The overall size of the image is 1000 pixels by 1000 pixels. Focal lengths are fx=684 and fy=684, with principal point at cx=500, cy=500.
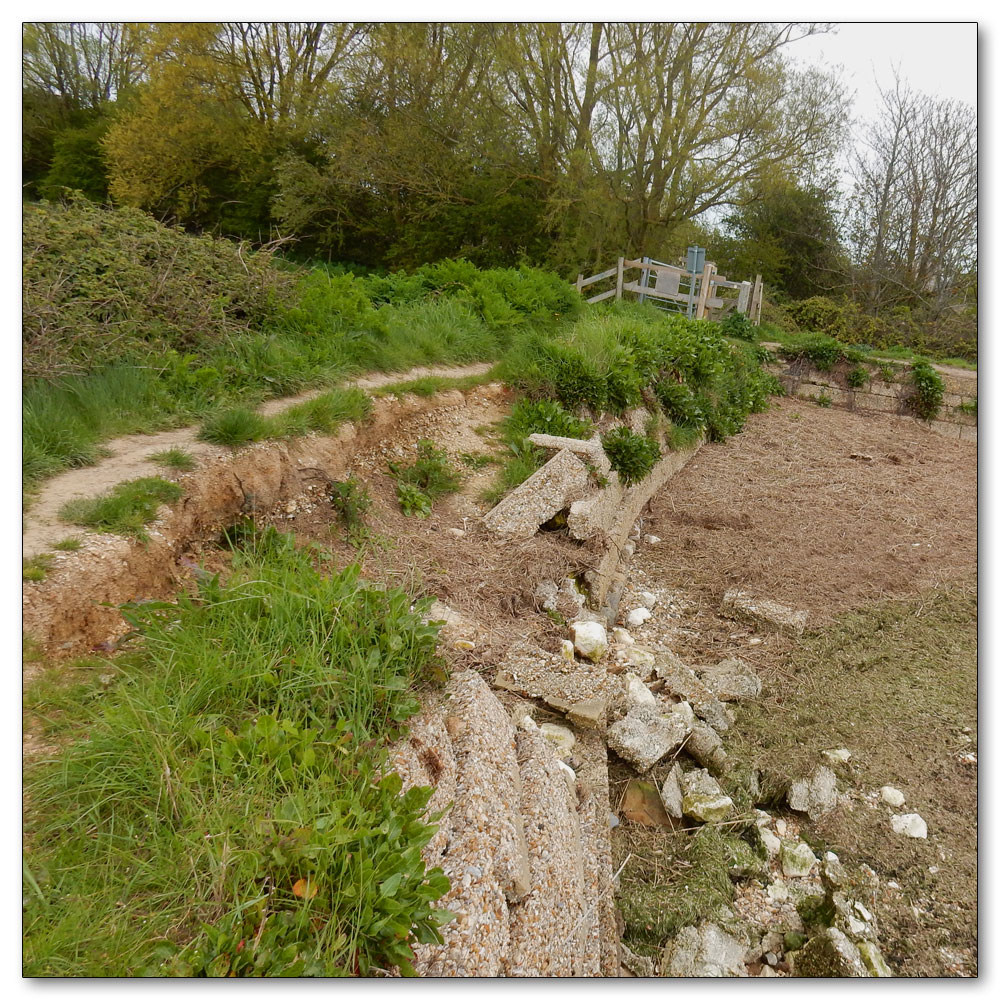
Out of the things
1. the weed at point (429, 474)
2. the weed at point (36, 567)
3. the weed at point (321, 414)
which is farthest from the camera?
the weed at point (429, 474)

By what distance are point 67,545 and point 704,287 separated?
11892mm

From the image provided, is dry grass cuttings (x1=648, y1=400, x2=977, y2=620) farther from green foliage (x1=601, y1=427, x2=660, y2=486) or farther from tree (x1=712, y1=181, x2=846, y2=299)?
tree (x1=712, y1=181, x2=846, y2=299)

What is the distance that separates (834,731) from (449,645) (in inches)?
89.2

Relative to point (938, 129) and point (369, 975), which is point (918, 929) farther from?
point (938, 129)

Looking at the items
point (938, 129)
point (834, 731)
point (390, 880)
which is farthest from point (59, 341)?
point (938, 129)

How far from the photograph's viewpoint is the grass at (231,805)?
5.44 ft

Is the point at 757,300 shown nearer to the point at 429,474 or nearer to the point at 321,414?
the point at 429,474

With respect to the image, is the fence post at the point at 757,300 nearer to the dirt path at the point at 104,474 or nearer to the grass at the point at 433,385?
the grass at the point at 433,385

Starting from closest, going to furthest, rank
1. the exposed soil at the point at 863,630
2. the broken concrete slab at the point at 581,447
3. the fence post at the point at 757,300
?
1. the exposed soil at the point at 863,630
2. the broken concrete slab at the point at 581,447
3. the fence post at the point at 757,300

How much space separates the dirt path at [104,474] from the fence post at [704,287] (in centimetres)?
972

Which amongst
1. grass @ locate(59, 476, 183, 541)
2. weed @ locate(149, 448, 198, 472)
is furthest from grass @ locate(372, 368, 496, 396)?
grass @ locate(59, 476, 183, 541)

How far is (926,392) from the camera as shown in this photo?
Result: 33.5 feet

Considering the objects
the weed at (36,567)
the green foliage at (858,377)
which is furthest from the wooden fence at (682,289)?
the weed at (36,567)

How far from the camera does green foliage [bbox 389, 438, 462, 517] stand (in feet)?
16.1
